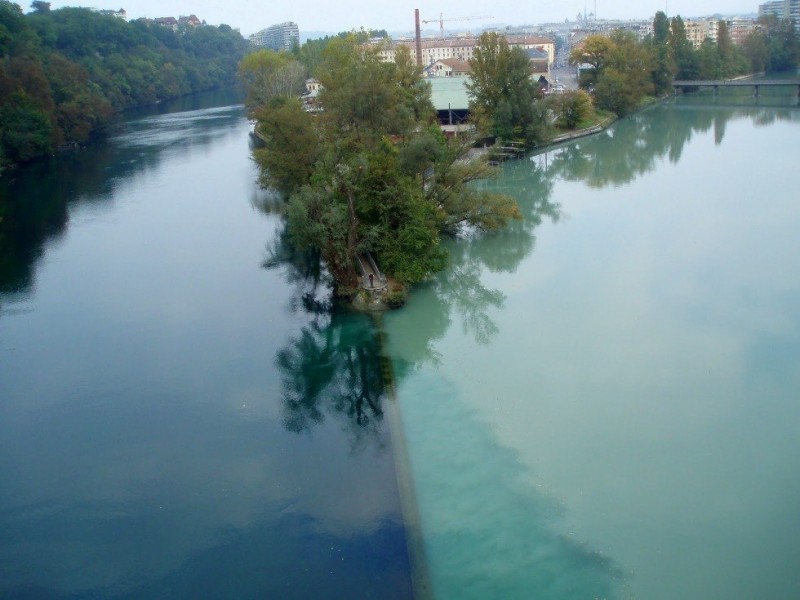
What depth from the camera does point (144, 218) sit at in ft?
41.2

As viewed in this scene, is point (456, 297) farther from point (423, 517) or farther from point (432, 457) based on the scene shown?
point (423, 517)

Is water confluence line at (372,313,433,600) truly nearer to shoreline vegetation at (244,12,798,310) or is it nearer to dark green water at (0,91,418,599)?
dark green water at (0,91,418,599)

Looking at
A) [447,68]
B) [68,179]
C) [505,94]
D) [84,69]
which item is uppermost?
[84,69]

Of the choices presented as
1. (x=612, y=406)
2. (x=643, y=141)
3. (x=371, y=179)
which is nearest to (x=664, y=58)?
(x=643, y=141)

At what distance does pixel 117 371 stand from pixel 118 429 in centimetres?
108

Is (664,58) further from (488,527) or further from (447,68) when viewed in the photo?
(488,527)

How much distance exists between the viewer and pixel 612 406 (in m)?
5.80

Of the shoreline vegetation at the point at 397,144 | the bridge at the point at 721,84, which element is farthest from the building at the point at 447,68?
Result: the bridge at the point at 721,84

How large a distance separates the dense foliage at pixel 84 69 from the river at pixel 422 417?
7.60 m

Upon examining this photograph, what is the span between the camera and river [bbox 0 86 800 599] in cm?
438

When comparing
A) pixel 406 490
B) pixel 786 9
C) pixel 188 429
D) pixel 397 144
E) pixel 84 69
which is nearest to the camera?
pixel 406 490

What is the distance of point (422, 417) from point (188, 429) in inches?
74.4

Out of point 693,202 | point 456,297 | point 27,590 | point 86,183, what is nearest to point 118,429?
point 27,590

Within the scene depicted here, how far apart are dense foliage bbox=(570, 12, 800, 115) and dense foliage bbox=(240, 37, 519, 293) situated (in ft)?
29.3
